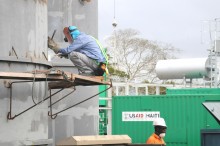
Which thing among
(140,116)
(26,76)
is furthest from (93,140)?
(140,116)

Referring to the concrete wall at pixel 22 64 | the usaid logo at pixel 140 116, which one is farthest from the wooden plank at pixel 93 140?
the usaid logo at pixel 140 116

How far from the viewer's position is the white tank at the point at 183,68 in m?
21.4

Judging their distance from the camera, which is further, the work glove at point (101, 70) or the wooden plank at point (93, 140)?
the work glove at point (101, 70)

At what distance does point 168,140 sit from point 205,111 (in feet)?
5.07

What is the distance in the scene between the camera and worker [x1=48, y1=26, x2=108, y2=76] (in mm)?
10242

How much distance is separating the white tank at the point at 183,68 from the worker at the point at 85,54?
11490mm

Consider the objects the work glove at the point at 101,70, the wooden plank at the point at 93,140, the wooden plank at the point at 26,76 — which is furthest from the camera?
the work glove at the point at 101,70

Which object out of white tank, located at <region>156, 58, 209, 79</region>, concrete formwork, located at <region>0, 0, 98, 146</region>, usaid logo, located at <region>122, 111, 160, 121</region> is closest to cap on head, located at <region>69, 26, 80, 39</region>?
concrete formwork, located at <region>0, 0, 98, 146</region>

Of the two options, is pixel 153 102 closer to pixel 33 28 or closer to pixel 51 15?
pixel 51 15

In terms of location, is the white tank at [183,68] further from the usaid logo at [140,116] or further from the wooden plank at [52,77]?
the wooden plank at [52,77]

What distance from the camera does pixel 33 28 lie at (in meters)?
9.93

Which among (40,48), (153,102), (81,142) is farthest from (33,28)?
(153,102)

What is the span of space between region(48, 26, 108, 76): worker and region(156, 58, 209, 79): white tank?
11.5 metres

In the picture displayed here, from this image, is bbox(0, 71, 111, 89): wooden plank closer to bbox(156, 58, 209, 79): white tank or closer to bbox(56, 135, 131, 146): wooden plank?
bbox(56, 135, 131, 146): wooden plank
